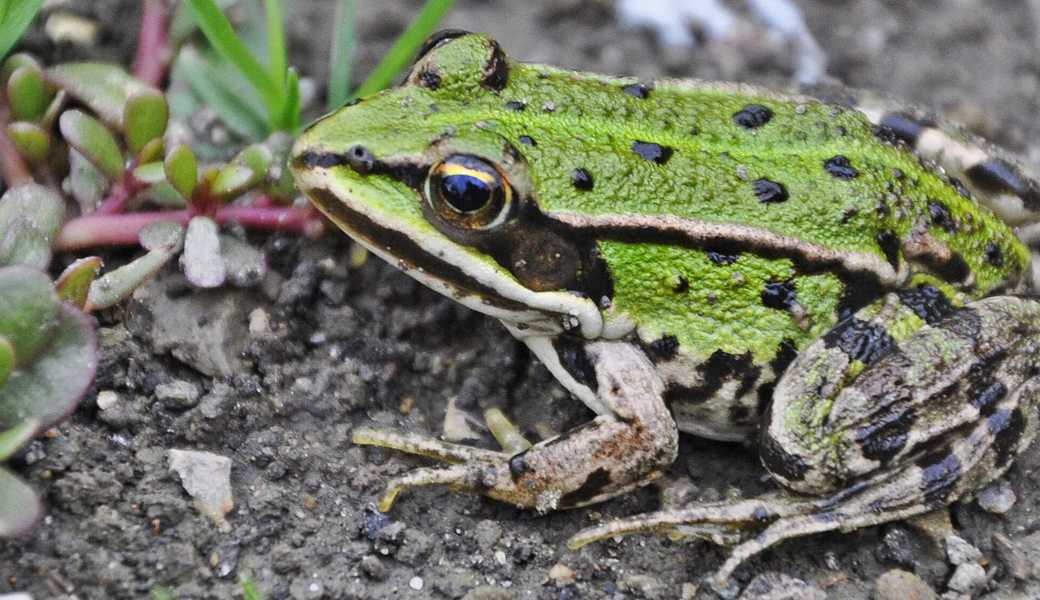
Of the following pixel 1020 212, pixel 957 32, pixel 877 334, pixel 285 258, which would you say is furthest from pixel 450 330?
pixel 957 32

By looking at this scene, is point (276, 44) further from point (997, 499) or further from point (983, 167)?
point (997, 499)

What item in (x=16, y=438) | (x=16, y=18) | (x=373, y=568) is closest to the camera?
(x=16, y=438)

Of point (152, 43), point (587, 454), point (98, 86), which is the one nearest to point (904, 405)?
point (587, 454)

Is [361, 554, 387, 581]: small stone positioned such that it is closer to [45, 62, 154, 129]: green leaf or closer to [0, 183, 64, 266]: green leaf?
[0, 183, 64, 266]: green leaf

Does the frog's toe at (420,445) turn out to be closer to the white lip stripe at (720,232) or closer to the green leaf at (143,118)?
the white lip stripe at (720,232)

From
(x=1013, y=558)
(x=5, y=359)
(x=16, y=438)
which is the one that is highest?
(x=5, y=359)

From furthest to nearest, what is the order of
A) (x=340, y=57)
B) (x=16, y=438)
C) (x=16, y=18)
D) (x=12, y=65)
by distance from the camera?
(x=340, y=57)
(x=12, y=65)
(x=16, y=18)
(x=16, y=438)

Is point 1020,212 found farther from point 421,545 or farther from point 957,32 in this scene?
point 421,545
